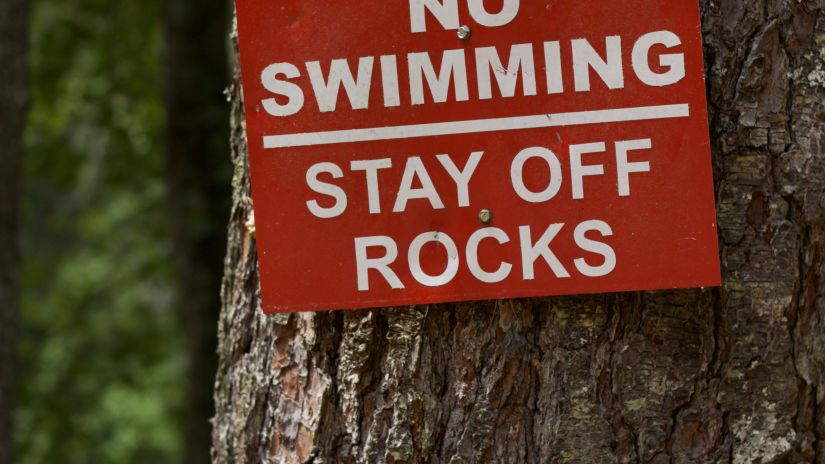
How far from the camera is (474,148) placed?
1435 millimetres

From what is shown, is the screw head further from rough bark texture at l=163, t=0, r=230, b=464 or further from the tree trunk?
rough bark texture at l=163, t=0, r=230, b=464

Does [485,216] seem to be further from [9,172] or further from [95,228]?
[95,228]

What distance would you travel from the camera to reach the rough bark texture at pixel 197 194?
5383mm

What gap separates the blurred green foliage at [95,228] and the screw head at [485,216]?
4.95m

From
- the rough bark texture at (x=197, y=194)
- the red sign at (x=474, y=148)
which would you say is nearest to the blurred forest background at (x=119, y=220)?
the rough bark texture at (x=197, y=194)

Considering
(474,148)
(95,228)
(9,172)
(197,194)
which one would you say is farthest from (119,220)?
(474,148)

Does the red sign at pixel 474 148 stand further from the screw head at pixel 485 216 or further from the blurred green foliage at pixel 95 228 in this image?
the blurred green foliage at pixel 95 228

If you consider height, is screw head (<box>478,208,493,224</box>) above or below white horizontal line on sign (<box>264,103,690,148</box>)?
below

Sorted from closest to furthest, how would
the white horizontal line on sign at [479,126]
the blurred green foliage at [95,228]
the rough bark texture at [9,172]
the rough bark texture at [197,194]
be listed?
the white horizontal line on sign at [479,126] < the rough bark texture at [9,172] < the rough bark texture at [197,194] < the blurred green foliage at [95,228]

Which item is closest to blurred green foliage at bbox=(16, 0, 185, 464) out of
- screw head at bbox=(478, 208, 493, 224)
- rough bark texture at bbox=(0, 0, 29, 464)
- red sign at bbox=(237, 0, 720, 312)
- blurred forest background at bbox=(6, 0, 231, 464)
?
blurred forest background at bbox=(6, 0, 231, 464)

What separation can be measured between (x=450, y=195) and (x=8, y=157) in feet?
8.13

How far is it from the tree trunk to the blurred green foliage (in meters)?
4.83

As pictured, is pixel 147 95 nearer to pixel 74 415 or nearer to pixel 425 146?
pixel 74 415

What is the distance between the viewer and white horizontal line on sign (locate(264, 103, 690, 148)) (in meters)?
1.40
